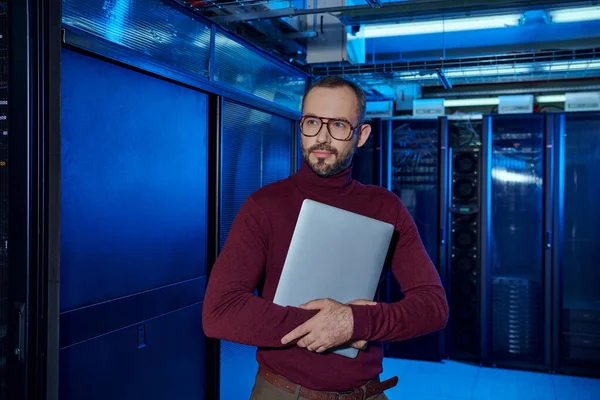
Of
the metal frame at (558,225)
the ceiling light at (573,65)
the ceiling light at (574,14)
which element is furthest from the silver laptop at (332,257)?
the metal frame at (558,225)

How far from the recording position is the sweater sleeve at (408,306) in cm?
121

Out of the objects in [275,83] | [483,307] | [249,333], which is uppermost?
[275,83]

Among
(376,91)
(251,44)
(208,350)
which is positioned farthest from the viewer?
(376,91)

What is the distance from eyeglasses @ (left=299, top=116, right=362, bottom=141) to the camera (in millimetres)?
1354

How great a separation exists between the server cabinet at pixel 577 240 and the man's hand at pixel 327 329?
402cm

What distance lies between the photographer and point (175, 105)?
A: 274 cm

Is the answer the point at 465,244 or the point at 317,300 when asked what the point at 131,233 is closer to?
the point at 317,300

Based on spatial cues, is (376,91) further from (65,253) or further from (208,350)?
(65,253)

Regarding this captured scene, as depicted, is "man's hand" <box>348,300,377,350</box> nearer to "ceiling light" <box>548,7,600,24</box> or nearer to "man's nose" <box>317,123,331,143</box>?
"man's nose" <box>317,123,331,143</box>

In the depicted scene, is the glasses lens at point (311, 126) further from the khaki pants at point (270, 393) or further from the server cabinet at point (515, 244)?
the server cabinet at point (515, 244)

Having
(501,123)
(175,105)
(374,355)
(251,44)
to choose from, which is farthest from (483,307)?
(374,355)

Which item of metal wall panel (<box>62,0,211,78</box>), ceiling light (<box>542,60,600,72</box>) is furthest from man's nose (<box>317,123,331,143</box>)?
ceiling light (<box>542,60,600,72</box>)

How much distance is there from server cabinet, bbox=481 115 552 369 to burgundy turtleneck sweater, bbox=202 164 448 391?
12.0ft

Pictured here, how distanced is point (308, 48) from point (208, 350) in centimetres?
222
